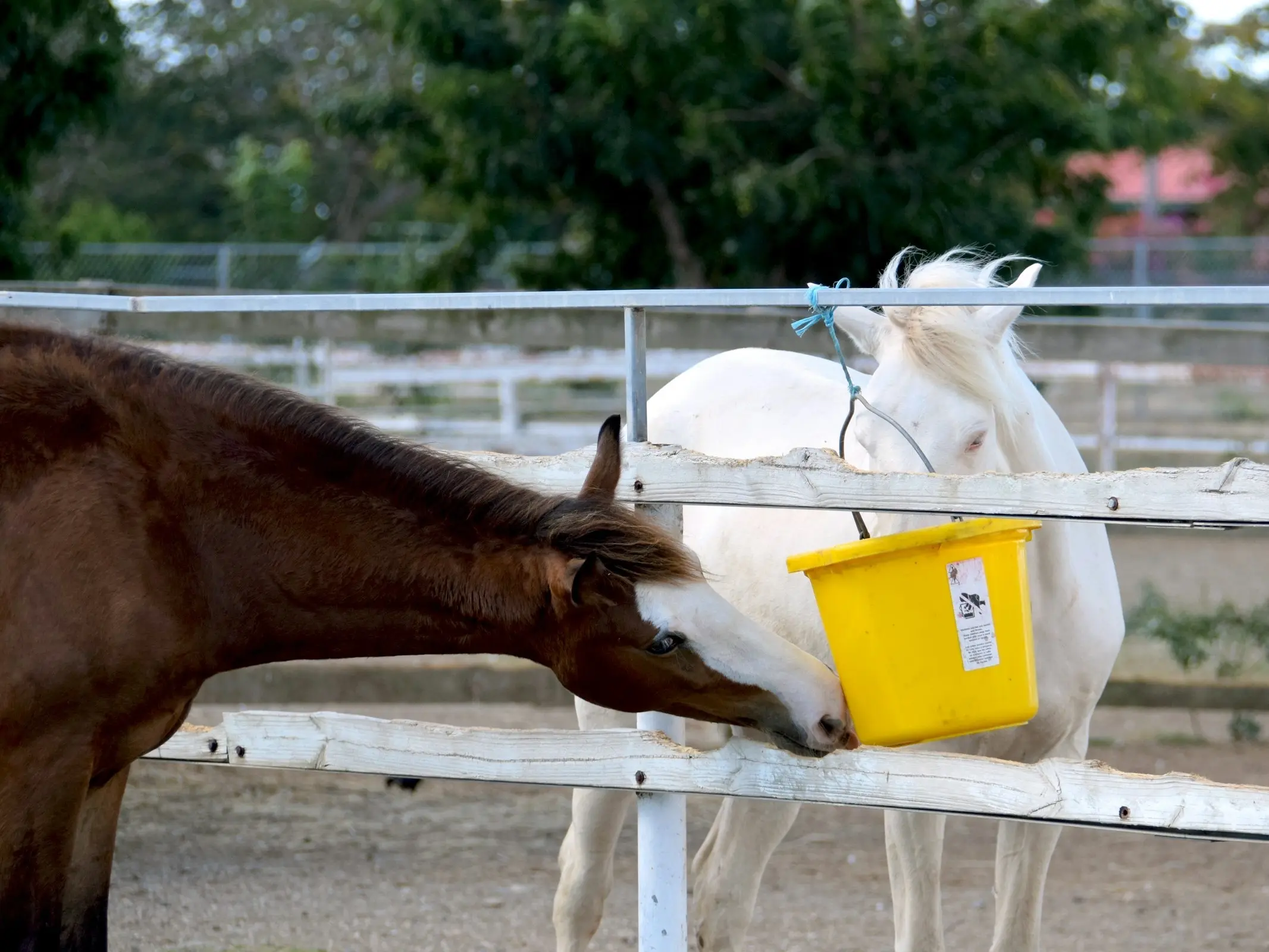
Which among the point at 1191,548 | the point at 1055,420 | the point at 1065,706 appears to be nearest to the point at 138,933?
the point at 1065,706

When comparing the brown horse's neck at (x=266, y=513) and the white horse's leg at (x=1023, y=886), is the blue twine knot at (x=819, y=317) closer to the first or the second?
the brown horse's neck at (x=266, y=513)

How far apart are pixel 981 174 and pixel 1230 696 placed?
15.4ft

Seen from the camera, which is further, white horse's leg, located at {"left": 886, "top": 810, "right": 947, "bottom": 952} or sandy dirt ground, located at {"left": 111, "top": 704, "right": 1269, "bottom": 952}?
sandy dirt ground, located at {"left": 111, "top": 704, "right": 1269, "bottom": 952}

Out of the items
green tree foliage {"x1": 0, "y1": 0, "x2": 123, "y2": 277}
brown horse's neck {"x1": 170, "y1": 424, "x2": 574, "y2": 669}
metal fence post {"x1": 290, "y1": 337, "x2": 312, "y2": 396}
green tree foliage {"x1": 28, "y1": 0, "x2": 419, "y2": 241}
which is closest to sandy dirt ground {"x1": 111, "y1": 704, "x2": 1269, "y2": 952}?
brown horse's neck {"x1": 170, "y1": 424, "x2": 574, "y2": 669}

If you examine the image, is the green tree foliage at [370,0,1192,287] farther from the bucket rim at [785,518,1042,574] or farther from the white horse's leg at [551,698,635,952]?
the bucket rim at [785,518,1042,574]

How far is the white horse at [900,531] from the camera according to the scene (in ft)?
9.06

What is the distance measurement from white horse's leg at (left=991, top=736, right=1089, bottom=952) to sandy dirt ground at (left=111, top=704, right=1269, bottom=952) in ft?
2.55

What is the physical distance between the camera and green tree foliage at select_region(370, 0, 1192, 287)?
8820 millimetres

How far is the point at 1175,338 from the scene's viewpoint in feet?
19.2

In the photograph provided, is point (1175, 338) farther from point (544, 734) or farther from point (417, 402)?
point (417, 402)

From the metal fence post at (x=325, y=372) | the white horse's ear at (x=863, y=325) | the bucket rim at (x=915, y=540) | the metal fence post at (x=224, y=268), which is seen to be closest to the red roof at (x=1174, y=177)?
the metal fence post at (x=224, y=268)

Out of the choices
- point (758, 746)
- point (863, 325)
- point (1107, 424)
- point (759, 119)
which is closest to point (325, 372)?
point (759, 119)

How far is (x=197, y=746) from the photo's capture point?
2967 mm

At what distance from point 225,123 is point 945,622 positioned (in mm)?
31944
